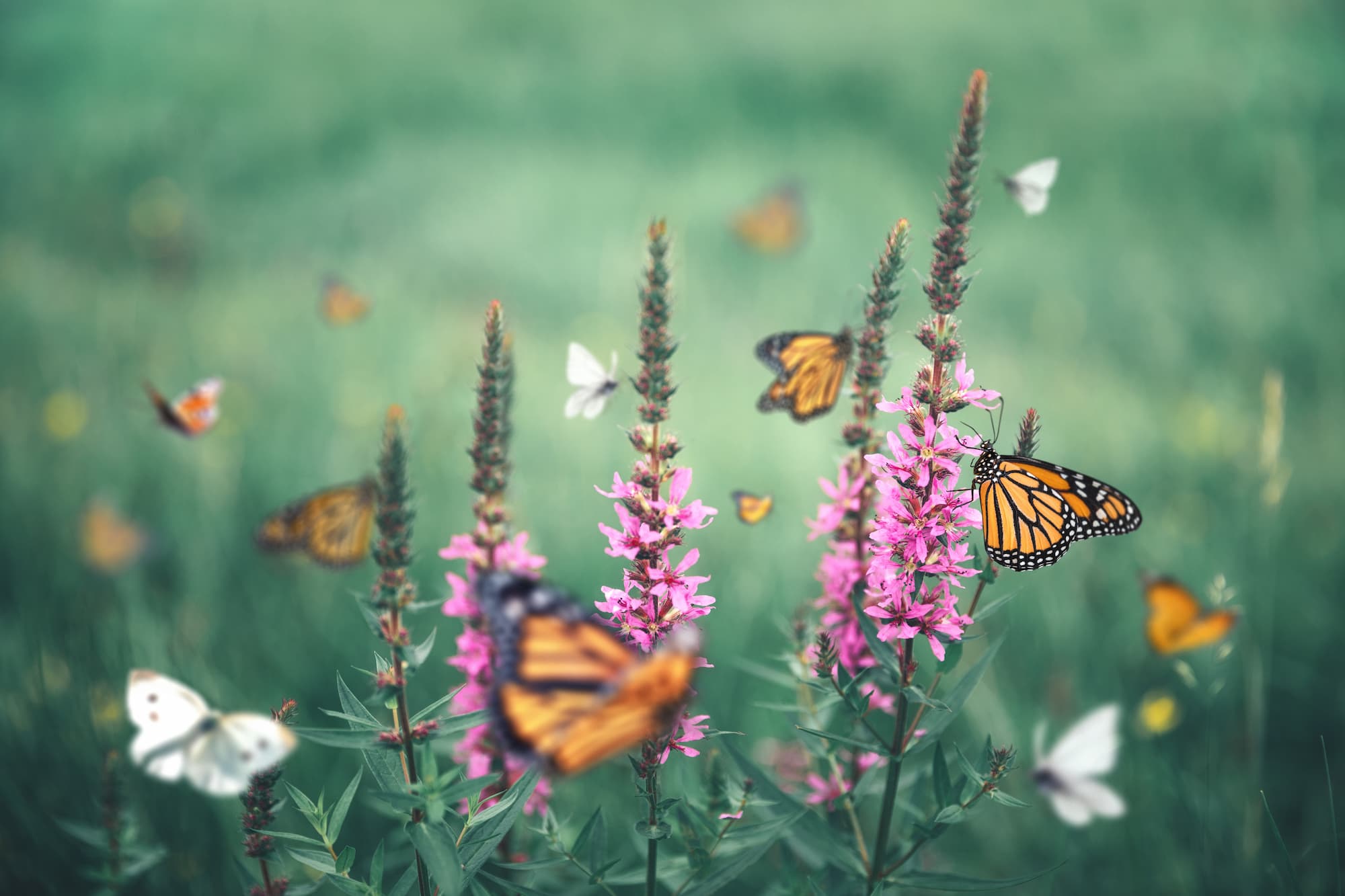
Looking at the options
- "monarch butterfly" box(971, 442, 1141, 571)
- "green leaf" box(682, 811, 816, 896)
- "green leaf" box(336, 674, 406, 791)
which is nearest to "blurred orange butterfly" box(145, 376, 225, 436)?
"green leaf" box(336, 674, 406, 791)

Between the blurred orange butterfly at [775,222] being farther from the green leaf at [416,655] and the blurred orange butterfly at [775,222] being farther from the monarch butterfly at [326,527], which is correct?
the green leaf at [416,655]

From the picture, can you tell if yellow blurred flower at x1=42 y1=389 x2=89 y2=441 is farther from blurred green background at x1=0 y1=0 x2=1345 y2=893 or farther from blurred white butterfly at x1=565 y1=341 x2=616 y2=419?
blurred white butterfly at x1=565 y1=341 x2=616 y2=419

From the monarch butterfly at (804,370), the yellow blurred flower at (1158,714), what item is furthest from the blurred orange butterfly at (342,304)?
the yellow blurred flower at (1158,714)

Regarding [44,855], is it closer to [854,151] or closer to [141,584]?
[141,584]

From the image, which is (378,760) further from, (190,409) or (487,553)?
(190,409)

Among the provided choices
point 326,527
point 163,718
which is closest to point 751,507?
point 163,718

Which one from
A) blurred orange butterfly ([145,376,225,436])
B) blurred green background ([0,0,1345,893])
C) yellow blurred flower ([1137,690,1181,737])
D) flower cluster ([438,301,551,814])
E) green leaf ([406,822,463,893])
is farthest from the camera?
blurred green background ([0,0,1345,893])
